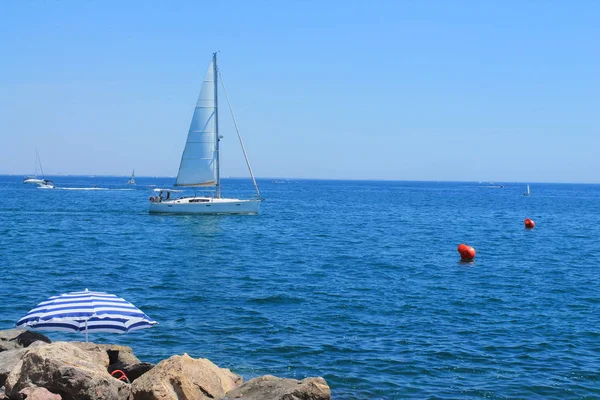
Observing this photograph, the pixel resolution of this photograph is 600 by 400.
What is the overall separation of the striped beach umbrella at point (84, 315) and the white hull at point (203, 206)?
159 ft

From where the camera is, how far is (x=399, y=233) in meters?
58.0

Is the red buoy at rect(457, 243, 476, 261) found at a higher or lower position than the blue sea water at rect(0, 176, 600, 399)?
higher

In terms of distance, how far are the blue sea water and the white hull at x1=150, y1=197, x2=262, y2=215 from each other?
1000 cm

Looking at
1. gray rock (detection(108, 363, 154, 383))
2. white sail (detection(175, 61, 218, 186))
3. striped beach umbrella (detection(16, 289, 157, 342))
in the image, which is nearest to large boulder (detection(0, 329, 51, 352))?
striped beach umbrella (detection(16, 289, 157, 342))

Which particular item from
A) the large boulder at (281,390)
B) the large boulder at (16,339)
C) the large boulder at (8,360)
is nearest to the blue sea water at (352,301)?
the large boulder at (281,390)

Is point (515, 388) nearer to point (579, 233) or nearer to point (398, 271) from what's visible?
point (398, 271)

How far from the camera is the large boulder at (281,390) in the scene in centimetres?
1215

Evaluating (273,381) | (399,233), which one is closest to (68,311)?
(273,381)

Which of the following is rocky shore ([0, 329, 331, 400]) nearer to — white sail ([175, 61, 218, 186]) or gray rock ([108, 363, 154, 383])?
gray rock ([108, 363, 154, 383])

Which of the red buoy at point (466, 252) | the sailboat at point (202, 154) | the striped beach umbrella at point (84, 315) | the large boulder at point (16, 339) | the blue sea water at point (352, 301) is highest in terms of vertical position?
the sailboat at point (202, 154)

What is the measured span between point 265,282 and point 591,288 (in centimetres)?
1418

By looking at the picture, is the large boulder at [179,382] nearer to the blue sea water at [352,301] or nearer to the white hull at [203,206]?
the blue sea water at [352,301]

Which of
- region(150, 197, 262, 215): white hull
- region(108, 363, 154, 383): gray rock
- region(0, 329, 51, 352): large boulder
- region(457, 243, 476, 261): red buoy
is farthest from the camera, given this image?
region(150, 197, 262, 215): white hull

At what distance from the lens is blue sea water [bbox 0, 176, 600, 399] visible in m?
17.0
